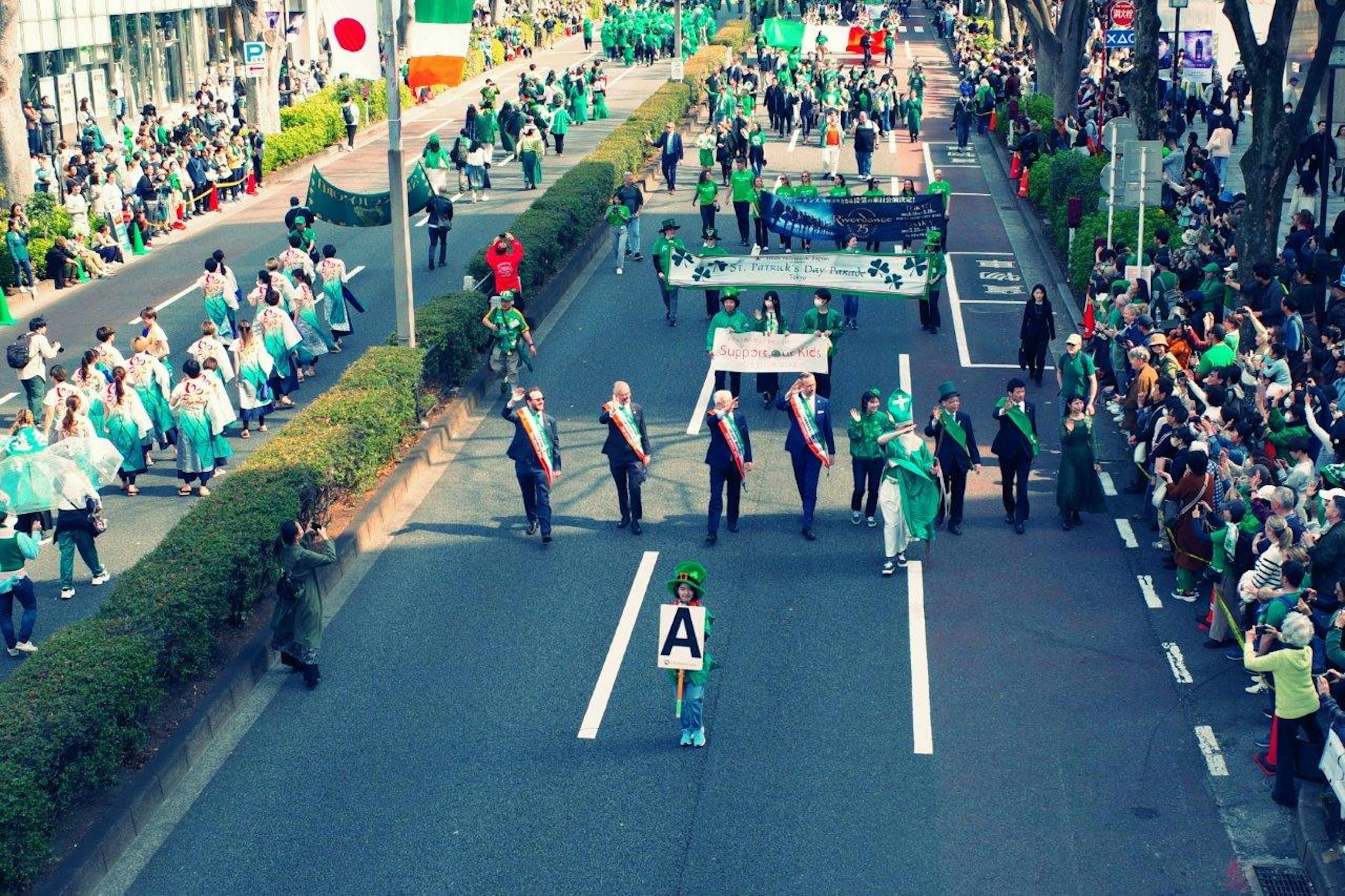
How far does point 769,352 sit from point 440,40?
5.30 meters

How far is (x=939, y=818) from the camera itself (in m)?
11.7

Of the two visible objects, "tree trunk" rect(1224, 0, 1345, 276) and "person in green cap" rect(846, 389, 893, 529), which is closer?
"person in green cap" rect(846, 389, 893, 529)

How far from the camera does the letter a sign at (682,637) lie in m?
12.2

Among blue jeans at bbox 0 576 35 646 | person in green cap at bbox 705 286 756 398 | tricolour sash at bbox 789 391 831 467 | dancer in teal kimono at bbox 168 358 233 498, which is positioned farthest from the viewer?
person in green cap at bbox 705 286 756 398

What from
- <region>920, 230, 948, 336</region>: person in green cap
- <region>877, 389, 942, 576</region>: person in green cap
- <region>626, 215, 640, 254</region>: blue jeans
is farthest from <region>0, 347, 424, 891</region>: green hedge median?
<region>626, 215, 640, 254</region>: blue jeans

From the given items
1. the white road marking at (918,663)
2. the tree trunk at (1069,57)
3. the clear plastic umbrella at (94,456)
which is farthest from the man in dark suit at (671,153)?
the white road marking at (918,663)

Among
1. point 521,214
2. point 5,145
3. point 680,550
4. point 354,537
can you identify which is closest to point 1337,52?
point 521,214

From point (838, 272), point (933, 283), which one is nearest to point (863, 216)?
point (933, 283)

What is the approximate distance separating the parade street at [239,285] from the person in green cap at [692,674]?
18.5ft

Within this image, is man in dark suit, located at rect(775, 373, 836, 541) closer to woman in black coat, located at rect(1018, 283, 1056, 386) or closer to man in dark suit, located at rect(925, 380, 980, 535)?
man in dark suit, located at rect(925, 380, 980, 535)

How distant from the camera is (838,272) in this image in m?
24.2

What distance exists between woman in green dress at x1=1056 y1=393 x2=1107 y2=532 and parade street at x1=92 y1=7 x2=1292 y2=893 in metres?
0.26

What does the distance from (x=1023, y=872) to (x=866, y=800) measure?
1.31m

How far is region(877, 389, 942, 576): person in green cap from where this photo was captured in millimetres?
15766
